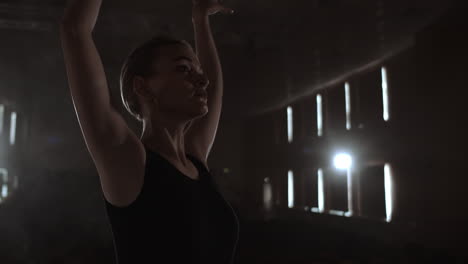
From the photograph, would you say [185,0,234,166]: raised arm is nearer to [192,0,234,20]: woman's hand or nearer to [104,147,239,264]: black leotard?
[192,0,234,20]: woman's hand

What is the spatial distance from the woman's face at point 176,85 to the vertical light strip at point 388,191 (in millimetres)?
3790

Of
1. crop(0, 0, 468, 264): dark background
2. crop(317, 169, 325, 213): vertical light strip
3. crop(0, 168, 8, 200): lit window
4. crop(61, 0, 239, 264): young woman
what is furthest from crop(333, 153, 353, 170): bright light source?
crop(0, 168, 8, 200): lit window

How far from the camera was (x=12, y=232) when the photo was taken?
570 cm

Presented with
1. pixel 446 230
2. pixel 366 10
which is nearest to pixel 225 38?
pixel 366 10

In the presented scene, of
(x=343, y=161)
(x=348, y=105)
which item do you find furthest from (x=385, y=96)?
(x=343, y=161)

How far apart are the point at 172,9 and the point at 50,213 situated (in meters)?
3.56

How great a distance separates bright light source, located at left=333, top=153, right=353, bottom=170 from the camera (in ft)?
16.2

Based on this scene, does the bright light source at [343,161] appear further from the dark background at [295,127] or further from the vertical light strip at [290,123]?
the vertical light strip at [290,123]

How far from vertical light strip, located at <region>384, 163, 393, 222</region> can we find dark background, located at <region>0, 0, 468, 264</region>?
0.08 meters

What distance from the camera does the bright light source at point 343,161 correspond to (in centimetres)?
493

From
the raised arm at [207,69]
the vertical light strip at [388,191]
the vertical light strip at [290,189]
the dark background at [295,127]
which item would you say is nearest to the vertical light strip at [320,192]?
the dark background at [295,127]

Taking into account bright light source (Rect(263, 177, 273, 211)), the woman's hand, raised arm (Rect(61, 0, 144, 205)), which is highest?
the woman's hand

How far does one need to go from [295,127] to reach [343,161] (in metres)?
1.62

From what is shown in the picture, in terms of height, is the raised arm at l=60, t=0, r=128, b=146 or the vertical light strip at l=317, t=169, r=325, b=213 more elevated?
the raised arm at l=60, t=0, r=128, b=146
